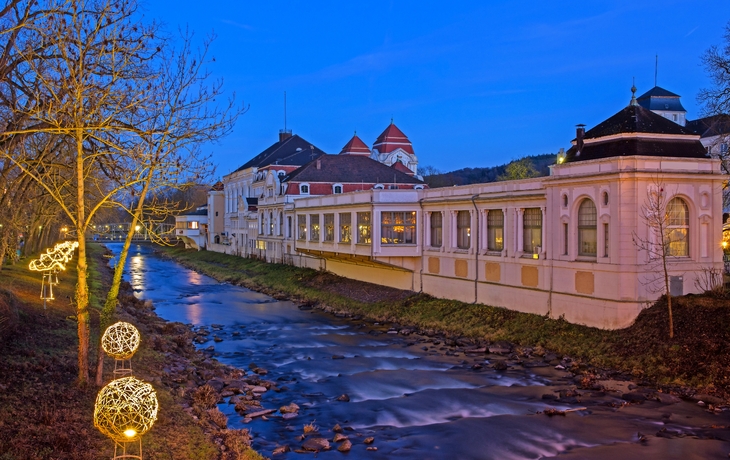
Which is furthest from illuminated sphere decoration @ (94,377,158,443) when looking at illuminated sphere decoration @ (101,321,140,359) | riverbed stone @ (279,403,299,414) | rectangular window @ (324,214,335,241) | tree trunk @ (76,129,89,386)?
rectangular window @ (324,214,335,241)

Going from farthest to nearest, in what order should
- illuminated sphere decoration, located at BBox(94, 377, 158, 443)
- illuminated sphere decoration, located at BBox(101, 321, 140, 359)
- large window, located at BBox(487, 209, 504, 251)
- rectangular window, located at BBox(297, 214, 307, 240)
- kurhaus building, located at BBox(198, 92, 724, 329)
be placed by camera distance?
rectangular window, located at BBox(297, 214, 307, 240)
large window, located at BBox(487, 209, 504, 251)
kurhaus building, located at BBox(198, 92, 724, 329)
illuminated sphere decoration, located at BBox(101, 321, 140, 359)
illuminated sphere decoration, located at BBox(94, 377, 158, 443)

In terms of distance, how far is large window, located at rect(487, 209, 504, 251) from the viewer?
106ft

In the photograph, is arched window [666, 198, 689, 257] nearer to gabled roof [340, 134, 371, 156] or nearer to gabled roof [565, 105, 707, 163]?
gabled roof [565, 105, 707, 163]

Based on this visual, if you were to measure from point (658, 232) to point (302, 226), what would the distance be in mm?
33505

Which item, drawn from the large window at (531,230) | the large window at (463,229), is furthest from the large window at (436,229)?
the large window at (531,230)

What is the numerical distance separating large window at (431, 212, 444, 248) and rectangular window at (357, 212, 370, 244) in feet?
13.9

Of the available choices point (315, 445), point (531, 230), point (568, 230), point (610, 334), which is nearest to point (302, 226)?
point (531, 230)

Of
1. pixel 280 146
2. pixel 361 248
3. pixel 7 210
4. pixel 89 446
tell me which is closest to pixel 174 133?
pixel 89 446

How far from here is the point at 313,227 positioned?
50812 millimetres

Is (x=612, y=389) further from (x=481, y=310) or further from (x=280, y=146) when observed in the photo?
(x=280, y=146)

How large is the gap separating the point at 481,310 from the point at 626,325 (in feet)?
28.9

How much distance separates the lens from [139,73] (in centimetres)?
1661

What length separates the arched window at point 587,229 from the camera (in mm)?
26344

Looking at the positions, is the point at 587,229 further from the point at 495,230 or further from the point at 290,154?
the point at 290,154
